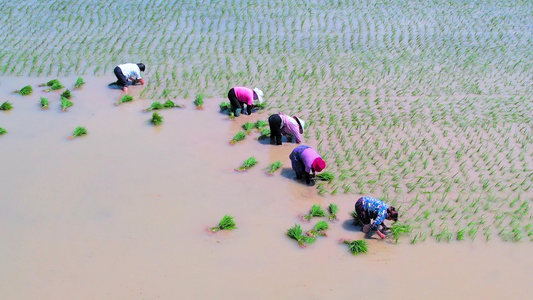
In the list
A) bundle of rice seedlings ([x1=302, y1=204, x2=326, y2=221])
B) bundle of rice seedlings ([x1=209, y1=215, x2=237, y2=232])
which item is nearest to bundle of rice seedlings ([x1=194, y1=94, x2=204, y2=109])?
bundle of rice seedlings ([x1=209, y1=215, x2=237, y2=232])

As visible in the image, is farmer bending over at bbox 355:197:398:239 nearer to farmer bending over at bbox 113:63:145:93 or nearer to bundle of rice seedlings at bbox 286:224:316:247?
bundle of rice seedlings at bbox 286:224:316:247

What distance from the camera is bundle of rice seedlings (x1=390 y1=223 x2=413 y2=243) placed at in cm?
507

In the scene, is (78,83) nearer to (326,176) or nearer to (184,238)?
(184,238)

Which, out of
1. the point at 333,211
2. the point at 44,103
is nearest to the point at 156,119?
the point at 44,103

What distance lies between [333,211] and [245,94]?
280 centimetres

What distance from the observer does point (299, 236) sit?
5051 millimetres

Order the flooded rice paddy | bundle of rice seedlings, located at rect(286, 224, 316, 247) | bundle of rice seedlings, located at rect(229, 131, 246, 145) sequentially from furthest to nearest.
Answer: bundle of rice seedlings, located at rect(229, 131, 246, 145) → bundle of rice seedlings, located at rect(286, 224, 316, 247) → the flooded rice paddy

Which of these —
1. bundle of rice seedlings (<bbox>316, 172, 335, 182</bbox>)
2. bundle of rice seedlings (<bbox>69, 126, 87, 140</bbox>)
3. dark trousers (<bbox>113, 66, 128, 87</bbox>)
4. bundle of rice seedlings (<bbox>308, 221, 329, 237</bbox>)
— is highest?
dark trousers (<bbox>113, 66, 128, 87</bbox>)

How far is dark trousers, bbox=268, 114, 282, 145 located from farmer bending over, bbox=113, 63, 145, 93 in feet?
9.99

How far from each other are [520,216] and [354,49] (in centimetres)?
580

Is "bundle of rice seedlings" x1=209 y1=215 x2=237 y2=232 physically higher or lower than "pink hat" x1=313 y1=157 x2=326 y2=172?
lower

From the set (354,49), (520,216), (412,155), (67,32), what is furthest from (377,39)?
(67,32)

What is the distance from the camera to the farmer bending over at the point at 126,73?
8170 mm

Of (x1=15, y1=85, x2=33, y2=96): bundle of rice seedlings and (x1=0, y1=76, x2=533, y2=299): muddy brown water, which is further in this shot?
(x1=15, y1=85, x2=33, y2=96): bundle of rice seedlings
